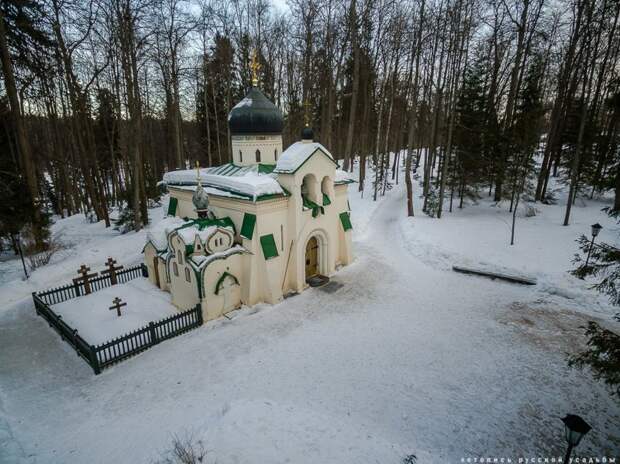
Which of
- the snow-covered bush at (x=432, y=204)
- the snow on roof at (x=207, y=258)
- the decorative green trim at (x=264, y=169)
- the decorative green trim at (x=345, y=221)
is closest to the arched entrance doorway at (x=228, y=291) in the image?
the snow on roof at (x=207, y=258)

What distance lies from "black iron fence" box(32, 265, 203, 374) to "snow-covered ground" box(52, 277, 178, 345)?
1.34 feet

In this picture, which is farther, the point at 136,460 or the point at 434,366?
the point at 434,366

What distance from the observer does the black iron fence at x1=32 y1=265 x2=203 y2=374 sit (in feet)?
30.8

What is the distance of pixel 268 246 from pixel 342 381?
18.1 ft

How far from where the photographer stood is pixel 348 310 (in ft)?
39.9

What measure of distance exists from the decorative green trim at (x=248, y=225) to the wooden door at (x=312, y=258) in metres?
3.17

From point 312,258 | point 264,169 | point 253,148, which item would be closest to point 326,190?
point 264,169

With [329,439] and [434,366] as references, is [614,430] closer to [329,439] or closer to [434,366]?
[434,366]

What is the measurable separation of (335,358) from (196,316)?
4.92m

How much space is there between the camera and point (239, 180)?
12.3 metres

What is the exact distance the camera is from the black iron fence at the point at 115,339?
9.40 m

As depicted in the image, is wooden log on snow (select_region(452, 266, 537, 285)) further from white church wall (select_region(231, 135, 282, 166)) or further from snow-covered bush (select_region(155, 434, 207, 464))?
snow-covered bush (select_region(155, 434, 207, 464))

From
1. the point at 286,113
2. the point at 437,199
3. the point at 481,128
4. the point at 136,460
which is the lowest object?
the point at 136,460

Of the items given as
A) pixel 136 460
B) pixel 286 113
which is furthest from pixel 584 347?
pixel 286 113
